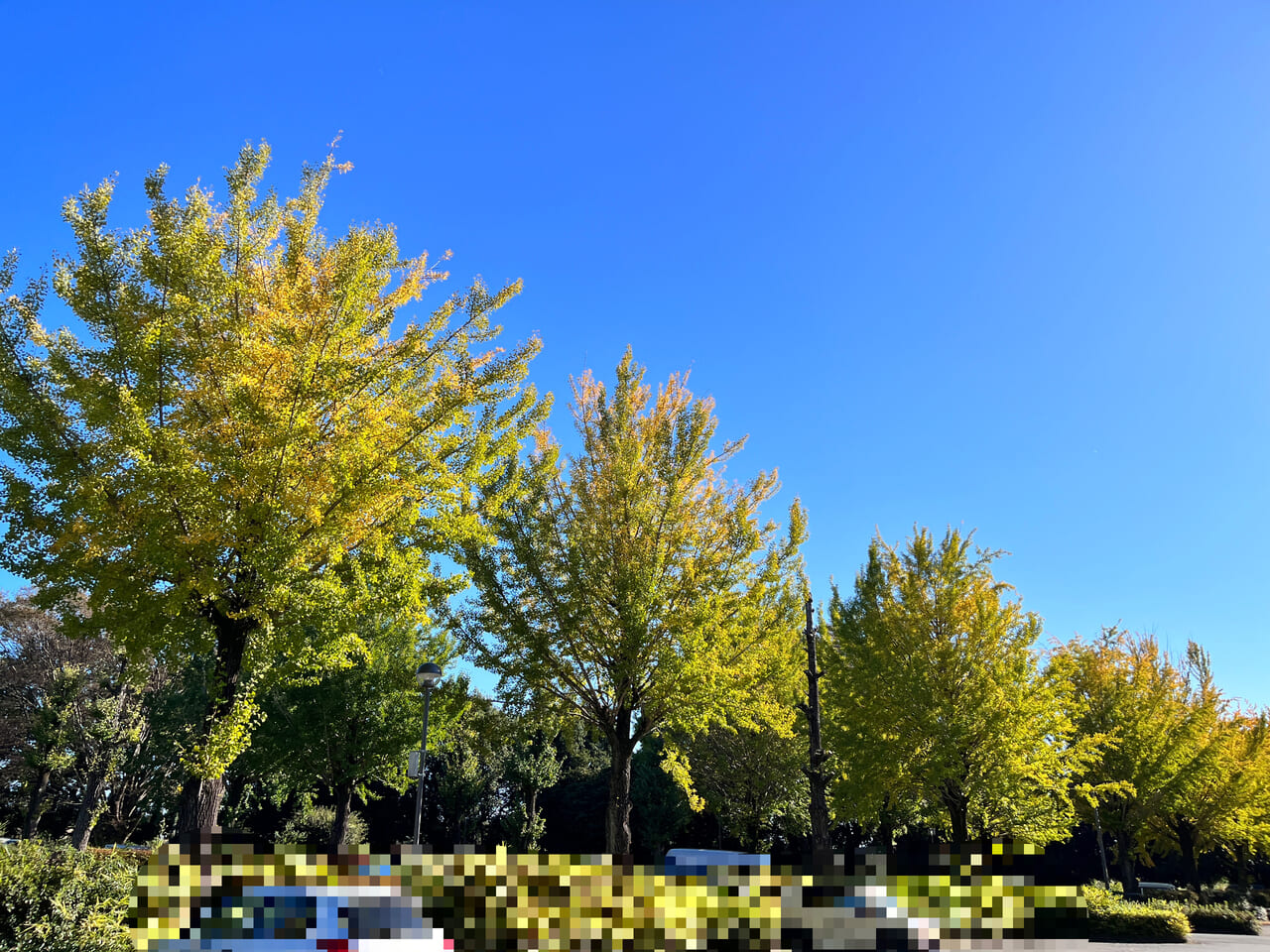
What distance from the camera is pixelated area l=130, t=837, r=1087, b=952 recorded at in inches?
220

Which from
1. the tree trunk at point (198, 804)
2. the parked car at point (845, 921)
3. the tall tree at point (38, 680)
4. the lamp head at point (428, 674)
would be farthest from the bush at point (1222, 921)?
the tall tree at point (38, 680)

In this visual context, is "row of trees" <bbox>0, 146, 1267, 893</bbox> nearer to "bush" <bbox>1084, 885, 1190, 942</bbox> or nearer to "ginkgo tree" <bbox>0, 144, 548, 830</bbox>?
"ginkgo tree" <bbox>0, 144, 548, 830</bbox>

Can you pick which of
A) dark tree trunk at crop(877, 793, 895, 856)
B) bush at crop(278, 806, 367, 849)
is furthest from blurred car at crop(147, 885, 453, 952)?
bush at crop(278, 806, 367, 849)

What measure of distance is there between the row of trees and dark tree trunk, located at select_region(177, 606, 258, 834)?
4 centimetres

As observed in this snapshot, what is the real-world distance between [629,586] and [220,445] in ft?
21.9

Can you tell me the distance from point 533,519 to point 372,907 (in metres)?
7.88

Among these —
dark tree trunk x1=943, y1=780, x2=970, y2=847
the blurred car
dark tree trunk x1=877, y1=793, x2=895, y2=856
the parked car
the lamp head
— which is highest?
the lamp head

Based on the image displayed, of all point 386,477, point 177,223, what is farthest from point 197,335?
point 386,477

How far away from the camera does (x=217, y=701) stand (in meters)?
→ 8.59

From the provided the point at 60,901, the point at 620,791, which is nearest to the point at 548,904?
the point at 60,901

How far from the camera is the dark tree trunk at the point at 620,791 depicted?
39.6ft

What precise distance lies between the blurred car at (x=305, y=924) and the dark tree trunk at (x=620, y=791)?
22.1 ft

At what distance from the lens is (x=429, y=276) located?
33.6 feet

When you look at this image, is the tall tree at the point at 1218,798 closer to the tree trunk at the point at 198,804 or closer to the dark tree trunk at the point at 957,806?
the dark tree trunk at the point at 957,806
